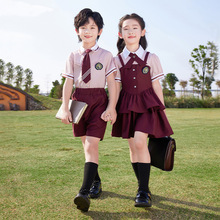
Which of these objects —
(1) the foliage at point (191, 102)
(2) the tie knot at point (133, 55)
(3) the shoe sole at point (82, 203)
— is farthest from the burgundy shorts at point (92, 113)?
(1) the foliage at point (191, 102)

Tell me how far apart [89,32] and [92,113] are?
0.74m

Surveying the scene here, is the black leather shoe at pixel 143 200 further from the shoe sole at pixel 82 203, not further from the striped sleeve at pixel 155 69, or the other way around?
the striped sleeve at pixel 155 69

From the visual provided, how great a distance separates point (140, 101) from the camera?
259 cm

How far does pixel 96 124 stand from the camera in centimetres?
246

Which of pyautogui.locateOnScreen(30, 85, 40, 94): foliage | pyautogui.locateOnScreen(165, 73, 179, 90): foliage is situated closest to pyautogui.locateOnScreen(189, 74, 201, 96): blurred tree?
pyautogui.locateOnScreen(165, 73, 179, 90): foliage

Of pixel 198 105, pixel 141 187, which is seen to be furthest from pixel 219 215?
pixel 198 105

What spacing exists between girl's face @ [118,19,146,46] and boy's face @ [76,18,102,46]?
29 centimetres

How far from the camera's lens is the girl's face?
2.72 meters

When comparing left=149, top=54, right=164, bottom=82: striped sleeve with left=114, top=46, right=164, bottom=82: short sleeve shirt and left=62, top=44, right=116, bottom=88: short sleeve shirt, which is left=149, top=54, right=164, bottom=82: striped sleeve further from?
left=62, top=44, right=116, bottom=88: short sleeve shirt

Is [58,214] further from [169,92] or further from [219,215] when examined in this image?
[169,92]

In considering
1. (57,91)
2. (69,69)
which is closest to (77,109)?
(69,69)

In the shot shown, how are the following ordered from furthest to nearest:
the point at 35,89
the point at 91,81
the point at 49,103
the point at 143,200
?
the point at 35,89 < the point at 49,103 < the point at 91,81 < the point at 143,200

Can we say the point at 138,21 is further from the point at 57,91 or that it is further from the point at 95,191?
the point at 57,91

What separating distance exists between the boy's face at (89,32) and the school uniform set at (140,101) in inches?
12.7
